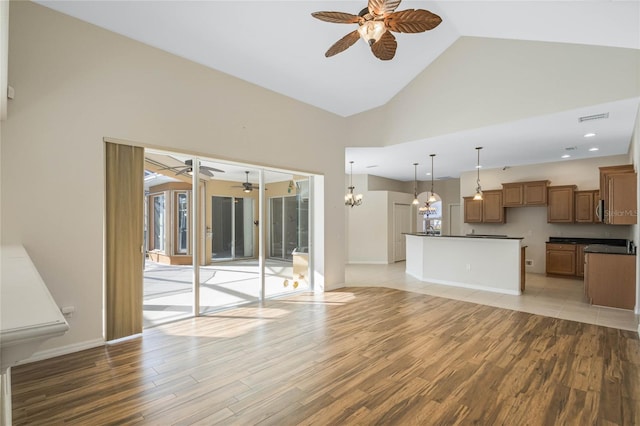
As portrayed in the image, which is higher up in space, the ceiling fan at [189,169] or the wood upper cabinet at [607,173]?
the ceiling fan at [189,169]

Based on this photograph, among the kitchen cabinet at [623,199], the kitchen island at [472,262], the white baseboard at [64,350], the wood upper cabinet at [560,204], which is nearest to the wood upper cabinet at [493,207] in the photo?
the wood upper cabinet at [560,204]

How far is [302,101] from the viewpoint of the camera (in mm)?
5656

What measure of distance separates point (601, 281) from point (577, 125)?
8.53ft

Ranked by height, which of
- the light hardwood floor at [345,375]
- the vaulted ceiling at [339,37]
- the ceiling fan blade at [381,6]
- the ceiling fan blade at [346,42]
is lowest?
the light hardwood floor at [345,375]

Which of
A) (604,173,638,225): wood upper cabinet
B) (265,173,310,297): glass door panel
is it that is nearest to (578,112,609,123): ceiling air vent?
(604,173,638,225): wood upper cabinet

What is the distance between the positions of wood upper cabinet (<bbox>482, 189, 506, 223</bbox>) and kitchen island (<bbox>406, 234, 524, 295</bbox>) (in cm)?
238

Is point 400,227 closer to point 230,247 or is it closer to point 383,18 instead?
point 230,247

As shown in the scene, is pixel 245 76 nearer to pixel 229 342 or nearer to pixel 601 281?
pixel 229 342

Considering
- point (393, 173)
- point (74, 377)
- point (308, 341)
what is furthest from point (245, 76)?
point (393, 173)

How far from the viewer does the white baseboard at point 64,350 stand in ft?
10.00

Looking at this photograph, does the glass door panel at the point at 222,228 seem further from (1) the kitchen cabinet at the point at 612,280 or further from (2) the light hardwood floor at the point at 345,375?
(1) the kitchen cabinet at the point at 612,280

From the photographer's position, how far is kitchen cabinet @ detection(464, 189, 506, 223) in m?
8.46

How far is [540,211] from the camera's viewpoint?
813 cm

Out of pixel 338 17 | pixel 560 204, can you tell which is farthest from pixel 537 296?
pixel 338 17
